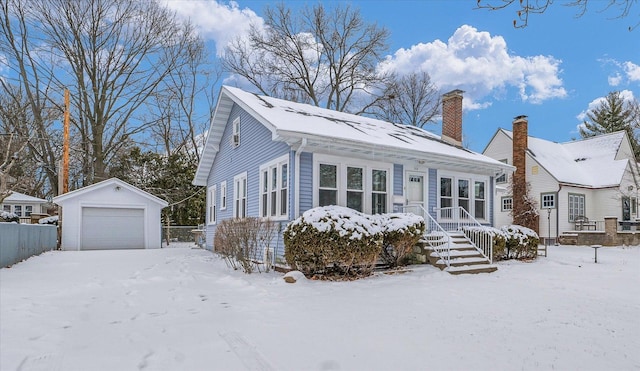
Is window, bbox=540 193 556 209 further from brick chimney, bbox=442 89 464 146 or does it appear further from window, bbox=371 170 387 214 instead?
window, bbox=371 170 387 214

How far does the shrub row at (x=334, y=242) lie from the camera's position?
8.33 m

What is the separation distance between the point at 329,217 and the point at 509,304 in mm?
3713

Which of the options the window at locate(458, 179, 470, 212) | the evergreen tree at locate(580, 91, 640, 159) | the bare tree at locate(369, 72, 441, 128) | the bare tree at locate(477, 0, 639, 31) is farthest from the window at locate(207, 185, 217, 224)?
the evergreen tree at locate(580, 91, 640, 159)

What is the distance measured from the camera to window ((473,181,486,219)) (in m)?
13.8

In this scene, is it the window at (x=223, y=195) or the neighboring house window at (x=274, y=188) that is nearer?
the neighboring house window at (x=274, y=188)

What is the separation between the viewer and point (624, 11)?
149 inches

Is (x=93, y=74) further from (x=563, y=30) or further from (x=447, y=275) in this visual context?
(x=563, y=30)

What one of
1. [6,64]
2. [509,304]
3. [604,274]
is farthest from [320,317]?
[6,64]

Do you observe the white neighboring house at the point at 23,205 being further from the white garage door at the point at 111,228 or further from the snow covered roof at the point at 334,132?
the snow covered roof at the point at 334,132

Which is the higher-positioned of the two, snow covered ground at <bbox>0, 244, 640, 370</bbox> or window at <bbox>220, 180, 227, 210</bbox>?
window at <bbox>220, 180, 227, 210</bbox>

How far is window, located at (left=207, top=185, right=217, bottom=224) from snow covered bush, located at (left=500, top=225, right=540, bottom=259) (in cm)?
1090

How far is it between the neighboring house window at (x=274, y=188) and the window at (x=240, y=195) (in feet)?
5.36

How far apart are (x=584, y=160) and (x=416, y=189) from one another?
18766 mm

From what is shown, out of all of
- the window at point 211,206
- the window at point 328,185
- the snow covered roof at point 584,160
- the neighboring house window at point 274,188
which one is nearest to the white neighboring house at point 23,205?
the window at point 211,206
